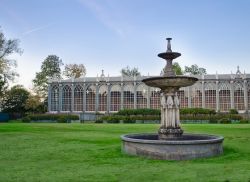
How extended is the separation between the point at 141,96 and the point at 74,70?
78.0 ft

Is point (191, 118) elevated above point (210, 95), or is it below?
below

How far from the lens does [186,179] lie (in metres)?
8.62

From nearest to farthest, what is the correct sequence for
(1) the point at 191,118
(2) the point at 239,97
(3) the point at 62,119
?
(1) the point at 191,118
(3) the point at 62,119
(2) the point at 239,97

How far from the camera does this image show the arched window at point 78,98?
65.9 m

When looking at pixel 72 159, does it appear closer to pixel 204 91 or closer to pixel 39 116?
pixel 39 116

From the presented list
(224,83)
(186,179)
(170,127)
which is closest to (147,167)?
(186,179)

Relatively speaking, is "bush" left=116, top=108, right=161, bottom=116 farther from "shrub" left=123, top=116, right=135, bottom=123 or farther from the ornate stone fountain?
the ornate stone fountain

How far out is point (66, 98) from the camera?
2625 inches

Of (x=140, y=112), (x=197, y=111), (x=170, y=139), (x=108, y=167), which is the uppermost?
(x=197, y=111)

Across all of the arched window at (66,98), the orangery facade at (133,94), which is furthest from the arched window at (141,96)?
the arched window at (66,98)

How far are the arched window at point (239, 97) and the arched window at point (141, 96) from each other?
15575mm

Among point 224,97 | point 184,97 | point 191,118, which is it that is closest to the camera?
point 191,118

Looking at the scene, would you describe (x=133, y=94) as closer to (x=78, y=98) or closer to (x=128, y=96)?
(x=128, y=96)

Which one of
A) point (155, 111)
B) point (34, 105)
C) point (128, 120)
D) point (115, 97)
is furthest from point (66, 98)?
point (128, 120)
